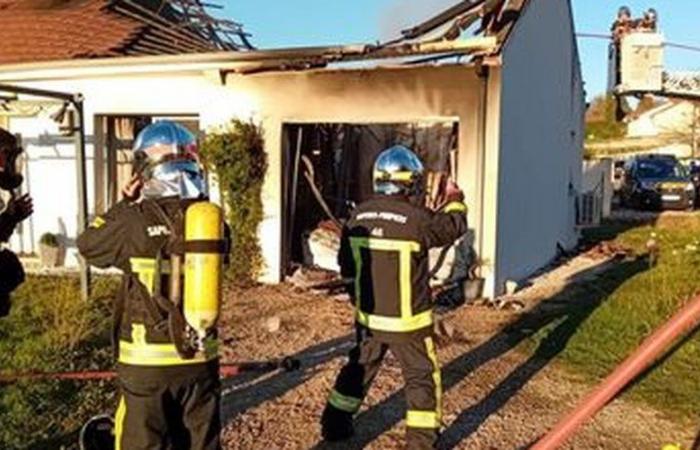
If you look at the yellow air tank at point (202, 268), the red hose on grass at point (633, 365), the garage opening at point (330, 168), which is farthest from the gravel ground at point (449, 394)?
the red hose on grass at point (633, 365)

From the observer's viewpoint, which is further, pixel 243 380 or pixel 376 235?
pixel 243 380

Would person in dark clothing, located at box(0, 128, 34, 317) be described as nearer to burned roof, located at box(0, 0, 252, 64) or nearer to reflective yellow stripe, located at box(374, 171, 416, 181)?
reflective yellow stripe, located at box(374, 171, 416, 181)

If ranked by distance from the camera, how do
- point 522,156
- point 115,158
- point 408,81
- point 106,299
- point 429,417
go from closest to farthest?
point 429,417
point 106,299
point 408,81
point 522,156
point 115,158

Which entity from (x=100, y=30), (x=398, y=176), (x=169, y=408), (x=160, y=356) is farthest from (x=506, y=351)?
(x=100, y=30)

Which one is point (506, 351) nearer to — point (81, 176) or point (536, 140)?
point (81, 176)

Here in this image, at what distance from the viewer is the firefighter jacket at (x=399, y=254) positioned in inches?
202

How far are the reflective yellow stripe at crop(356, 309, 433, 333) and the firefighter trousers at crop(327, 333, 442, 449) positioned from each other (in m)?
0.06

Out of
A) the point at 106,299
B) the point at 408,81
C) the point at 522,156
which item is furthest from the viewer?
the point at 522,156

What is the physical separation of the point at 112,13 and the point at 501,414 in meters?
12.3

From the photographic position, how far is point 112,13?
1584cm

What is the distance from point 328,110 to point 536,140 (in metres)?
3.93

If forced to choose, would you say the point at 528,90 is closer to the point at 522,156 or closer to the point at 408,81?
the point at 522,156

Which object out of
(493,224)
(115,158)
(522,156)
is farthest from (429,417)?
(115,158)

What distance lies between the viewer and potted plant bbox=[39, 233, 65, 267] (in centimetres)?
1343
